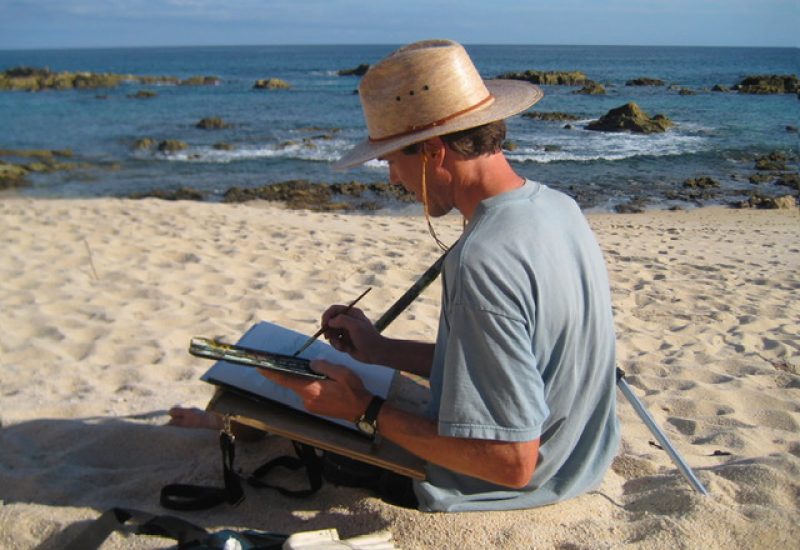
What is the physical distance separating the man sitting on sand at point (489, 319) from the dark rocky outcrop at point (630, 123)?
20.9m

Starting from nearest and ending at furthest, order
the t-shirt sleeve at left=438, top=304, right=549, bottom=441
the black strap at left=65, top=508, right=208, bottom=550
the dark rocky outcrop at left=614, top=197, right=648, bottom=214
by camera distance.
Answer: the t-shirt sleeve at left=438, top=304, right=549, bottom=441 < the black strap at left=65, top=508, right=208, bottom=550 < the dark rocky outcrop at left=614, top=197, right=648, bottom=214

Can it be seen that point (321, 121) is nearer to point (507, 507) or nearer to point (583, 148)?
point (583, 148)

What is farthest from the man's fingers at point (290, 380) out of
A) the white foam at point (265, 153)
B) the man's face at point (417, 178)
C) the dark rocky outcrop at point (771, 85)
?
the dark rocky outcrop at point (771, 85)

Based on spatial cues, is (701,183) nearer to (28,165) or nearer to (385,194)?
(385,194)

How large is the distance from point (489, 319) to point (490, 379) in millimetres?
138

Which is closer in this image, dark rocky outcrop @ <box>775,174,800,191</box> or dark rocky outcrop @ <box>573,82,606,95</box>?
dark rocky outcrop @ <box>775,174,800,191</box>

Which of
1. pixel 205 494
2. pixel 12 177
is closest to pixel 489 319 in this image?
pixel 205 494

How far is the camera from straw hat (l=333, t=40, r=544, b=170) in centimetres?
186

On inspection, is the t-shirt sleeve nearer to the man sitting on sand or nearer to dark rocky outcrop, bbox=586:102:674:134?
the man sitting on sand

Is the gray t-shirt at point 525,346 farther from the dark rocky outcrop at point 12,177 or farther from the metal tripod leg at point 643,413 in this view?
the dark rocky outcrop at point 12,177

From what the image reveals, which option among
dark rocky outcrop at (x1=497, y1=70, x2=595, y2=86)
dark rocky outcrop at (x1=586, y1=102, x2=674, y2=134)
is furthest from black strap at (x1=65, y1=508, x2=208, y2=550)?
dark rocky outcrop at (x1=497, y1=70, x2=595, y2=86)

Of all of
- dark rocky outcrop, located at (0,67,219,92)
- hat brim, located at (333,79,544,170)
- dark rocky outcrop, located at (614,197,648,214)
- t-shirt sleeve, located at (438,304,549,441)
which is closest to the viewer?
t-shirt sleeve, located at (438,304,549,441)

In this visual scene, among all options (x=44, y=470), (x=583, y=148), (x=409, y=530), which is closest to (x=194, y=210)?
(x=44, y=470)

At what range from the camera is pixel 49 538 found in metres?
2.21
